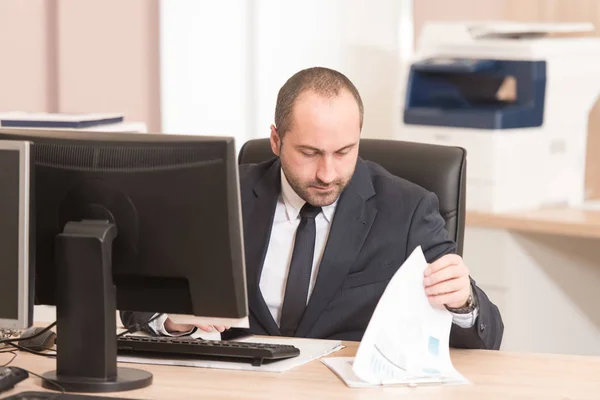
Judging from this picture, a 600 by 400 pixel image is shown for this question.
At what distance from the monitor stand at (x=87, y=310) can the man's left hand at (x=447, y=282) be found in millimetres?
487

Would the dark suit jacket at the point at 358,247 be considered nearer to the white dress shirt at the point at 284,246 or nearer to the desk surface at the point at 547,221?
the white dress shirt at the point at 284,246

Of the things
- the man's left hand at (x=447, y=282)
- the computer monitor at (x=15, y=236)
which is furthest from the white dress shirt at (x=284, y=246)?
the computer monitor at (x=15, y=236)

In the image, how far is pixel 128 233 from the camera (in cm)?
173

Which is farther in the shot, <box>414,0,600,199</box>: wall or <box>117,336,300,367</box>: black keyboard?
<box>414,0,600,199</box>: wall

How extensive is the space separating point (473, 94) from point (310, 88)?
1333 mm

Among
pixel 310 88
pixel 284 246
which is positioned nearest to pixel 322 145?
pixel 310 88

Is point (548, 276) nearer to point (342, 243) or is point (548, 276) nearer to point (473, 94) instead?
point (473, 94)

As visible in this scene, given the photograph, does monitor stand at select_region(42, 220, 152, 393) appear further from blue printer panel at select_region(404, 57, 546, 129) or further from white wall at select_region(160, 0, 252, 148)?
white wall at select_region(160, 0, 252, 148)

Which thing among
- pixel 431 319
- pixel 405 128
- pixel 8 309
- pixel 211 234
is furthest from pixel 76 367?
pixel 405 128

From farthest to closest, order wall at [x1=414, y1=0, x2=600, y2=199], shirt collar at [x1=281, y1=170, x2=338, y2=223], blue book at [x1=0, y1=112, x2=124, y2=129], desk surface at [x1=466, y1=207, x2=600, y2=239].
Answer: wall at [x1=414, y1=0, x2=600, y2=199], desk surface at [x1=466, y1=207, x2=600, y2=239], blue book at [x1=0, y1=112, x2=124, y2=129], shirt collar at [x1=281, y1=170, x2=338, y2=223]

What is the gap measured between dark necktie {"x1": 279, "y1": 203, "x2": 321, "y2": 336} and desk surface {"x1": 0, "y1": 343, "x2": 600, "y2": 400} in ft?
0.99

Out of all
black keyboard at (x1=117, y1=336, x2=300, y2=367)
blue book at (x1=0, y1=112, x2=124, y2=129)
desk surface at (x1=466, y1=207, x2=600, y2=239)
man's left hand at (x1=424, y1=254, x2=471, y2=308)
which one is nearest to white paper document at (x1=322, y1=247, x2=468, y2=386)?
man's left hand at (x1=424, y1=254, x2=471, y2=308)

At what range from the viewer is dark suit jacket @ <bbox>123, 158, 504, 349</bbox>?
2158 mm

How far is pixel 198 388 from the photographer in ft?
5.70
